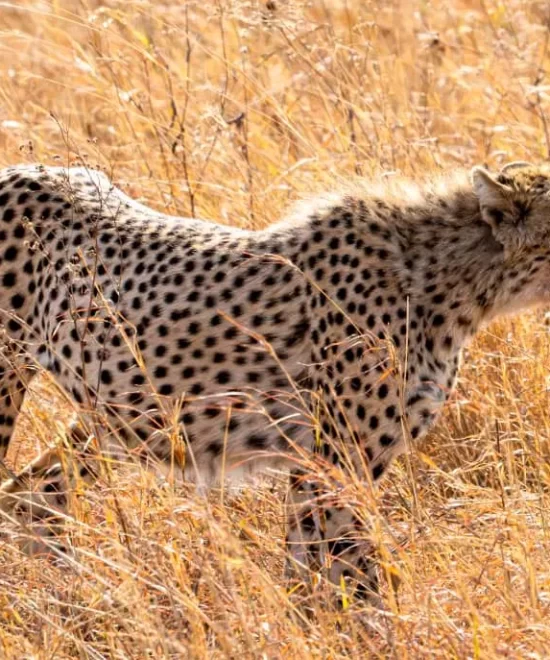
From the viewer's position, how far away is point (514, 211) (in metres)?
3.63

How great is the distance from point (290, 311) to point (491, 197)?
0.58 metres

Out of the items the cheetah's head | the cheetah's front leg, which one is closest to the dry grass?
the cheetah's front leg

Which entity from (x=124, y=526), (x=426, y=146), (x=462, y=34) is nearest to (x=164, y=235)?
(x=124, y=526)

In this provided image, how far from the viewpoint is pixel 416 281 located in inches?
143

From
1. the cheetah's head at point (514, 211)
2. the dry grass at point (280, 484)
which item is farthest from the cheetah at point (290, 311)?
the dry grass at point (280, 484)

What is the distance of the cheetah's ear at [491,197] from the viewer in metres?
3.61

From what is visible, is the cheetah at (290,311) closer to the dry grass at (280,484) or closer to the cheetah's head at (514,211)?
the cheetah's head at (514,211)

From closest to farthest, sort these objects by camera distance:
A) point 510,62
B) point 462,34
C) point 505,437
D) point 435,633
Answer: point 435,633 < point 505,437 < point 510,62 < point 462,34

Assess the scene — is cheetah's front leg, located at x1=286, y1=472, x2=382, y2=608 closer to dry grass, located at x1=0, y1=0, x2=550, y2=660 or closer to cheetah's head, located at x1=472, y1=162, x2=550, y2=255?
dry grass, located at x1=0, y1=0, x2=550, y2=660

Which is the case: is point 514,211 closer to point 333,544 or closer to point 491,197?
point 491,197

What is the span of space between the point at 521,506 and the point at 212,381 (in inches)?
32.7

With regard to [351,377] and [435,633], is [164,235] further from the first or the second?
[435,633]

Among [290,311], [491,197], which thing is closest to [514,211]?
[491,197]

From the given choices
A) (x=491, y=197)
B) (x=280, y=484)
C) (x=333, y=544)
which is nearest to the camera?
(x=333, y=544)
